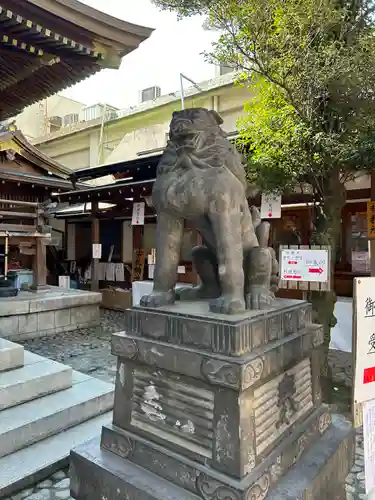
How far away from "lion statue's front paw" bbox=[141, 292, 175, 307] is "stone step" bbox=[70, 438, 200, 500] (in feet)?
2.85

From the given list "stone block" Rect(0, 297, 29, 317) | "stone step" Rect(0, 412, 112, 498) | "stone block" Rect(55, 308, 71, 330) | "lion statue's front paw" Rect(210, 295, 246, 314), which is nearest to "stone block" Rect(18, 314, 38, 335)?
"stone block" Rect(0, 297, 29, 317)

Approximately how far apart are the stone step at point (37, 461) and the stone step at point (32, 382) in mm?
459

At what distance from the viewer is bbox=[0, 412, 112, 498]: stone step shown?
7.72 ft

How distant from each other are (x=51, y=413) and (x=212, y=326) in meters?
2.10

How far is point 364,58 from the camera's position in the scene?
333 cm

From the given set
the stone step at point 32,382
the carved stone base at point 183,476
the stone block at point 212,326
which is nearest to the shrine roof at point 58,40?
the stone block at point 212,326

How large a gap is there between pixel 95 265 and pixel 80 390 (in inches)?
236

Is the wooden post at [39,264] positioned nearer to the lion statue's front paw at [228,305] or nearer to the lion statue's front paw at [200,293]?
the lion statue's front paw at [200,293]

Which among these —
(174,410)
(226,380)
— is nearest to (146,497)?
(174,410)

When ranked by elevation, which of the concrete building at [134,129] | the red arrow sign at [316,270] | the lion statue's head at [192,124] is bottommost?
the red arrow sign at [316,270]

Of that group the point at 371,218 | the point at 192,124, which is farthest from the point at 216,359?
the point at 371,218

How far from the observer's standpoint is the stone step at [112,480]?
1650mm

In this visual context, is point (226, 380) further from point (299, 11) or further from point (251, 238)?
point (299, 11)

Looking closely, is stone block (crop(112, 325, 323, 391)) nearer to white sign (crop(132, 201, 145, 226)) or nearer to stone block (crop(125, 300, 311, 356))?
stone block (crop(125, 300, 311, 356))
